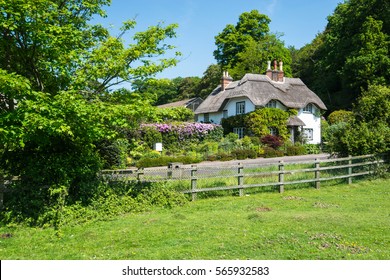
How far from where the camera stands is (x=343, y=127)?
20156 millimetres

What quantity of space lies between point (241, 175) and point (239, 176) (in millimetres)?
120

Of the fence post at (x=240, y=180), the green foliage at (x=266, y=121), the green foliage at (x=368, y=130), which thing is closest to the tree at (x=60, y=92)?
the fence post at (x=240, y=180)

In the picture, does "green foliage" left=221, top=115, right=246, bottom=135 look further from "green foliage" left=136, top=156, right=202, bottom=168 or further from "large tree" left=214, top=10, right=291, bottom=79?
"large tree" left=214, top=10, right=291, bottom=79

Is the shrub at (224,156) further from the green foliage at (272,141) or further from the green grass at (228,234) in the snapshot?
the green grass at (228,234)

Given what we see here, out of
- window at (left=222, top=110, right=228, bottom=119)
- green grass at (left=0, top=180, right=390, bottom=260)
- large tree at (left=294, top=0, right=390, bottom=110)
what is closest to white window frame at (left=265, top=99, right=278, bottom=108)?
window at (left=222, top=110, right=228, bottom=119)

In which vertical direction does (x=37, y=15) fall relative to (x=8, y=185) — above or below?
above

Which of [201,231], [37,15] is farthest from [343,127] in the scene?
[37,15]

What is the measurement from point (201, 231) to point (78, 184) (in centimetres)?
418

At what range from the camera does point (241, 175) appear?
1475cm

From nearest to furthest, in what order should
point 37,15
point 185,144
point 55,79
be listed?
point 37,15, point 55,79, point 185,144

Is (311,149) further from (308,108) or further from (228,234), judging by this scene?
(228,234)

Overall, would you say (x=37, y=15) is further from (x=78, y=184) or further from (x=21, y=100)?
(x=78, y=184)

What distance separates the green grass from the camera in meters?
7.91

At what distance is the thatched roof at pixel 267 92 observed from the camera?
42281 millimetres
